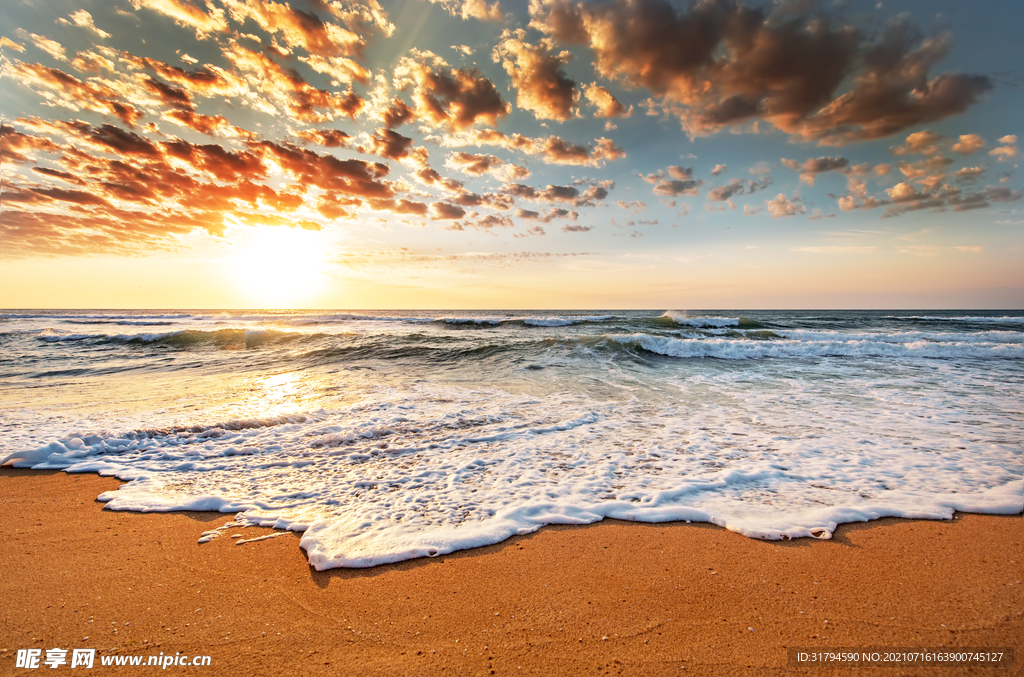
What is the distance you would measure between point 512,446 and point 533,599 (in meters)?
2.61

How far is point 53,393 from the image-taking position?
7.57 meters

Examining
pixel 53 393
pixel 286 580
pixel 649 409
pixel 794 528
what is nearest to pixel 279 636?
pixel 286 580

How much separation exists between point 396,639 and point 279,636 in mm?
636

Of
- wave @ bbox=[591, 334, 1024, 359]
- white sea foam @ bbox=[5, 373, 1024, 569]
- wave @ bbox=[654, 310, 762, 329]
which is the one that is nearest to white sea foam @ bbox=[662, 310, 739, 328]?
wave @ bbox=[654, 310, 762, 329]

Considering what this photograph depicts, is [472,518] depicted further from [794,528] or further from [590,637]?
[794,528]

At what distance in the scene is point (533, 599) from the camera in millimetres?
2312

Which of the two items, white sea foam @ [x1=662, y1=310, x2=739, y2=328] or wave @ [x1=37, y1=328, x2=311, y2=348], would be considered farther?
white sea foam @ [x1=662, y1=310, x2=739, y2=328]

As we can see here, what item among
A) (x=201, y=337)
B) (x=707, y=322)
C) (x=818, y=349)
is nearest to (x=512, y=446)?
(x=818, y=349)

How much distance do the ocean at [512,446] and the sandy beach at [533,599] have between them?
24 cm

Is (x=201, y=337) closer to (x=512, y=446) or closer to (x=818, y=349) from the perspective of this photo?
(x=512, y=446)

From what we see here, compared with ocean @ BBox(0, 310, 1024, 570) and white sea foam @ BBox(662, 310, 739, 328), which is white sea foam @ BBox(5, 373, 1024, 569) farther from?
white sea foam @ BBox(662, 310, 739, 328)

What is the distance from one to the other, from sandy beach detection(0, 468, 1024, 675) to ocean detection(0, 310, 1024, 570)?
24cm

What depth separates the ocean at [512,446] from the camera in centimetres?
329

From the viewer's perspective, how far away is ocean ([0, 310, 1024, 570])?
329 cm
